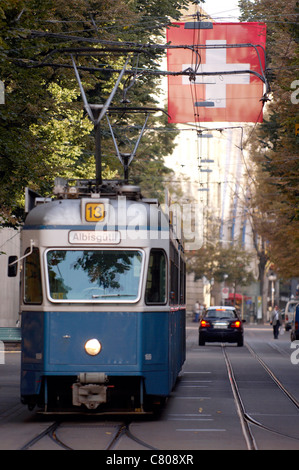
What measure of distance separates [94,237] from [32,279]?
100 centimetres

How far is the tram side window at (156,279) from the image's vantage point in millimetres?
14273

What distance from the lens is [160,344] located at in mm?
14258

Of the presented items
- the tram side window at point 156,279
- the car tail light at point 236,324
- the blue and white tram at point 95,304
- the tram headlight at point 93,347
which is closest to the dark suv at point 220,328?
the car tail light at point 236,324

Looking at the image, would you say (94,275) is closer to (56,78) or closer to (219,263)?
(56,78)

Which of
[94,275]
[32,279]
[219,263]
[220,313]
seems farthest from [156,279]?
[219,263]

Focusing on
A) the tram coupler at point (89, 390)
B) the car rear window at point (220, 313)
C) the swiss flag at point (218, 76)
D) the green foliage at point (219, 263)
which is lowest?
the tram coupler at point (89, 390)

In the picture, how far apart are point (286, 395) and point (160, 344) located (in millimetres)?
5339

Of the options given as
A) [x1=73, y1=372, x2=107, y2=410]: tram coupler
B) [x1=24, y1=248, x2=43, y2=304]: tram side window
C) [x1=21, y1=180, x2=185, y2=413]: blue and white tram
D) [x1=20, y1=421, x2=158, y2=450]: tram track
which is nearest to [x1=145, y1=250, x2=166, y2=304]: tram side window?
[x1=21, y1=180, x2=185, y2=413]: blue and white tram

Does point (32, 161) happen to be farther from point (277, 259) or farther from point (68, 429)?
point (277, 259)

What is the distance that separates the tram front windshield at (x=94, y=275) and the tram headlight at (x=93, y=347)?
53 cm

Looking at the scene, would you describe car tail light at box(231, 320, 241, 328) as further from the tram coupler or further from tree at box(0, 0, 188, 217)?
the tram coupler

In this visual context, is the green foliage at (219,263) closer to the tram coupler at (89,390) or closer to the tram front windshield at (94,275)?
the tram front windshield at (94,275)

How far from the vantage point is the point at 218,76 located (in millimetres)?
27859
